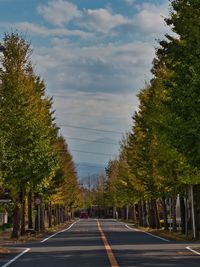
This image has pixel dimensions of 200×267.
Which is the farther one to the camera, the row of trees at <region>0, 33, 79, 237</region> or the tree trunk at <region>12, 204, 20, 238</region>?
the tree trunk at <region>12, 204, 20, 238</region>

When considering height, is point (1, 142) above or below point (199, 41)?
below

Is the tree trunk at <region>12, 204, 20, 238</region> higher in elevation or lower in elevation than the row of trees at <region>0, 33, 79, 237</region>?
lower

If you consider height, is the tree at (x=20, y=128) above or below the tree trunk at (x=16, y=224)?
above

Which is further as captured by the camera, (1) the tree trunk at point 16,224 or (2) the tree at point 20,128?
(1) the tree trunk at point 16,224

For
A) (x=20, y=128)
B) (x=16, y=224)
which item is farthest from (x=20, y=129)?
(x=16, y=224)

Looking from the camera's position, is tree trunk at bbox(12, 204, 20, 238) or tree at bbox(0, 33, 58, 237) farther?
tree trunk at bbox(12, 204, 20, 238)

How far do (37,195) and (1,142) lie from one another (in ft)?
82.4

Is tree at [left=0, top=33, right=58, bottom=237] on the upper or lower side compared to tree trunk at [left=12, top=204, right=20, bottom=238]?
upper

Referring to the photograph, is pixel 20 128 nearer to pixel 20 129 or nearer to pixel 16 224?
pixel 20 129

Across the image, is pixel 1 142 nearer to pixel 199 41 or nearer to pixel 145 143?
pixel 199 41

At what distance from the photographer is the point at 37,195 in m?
51.1

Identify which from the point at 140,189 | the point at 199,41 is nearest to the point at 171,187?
the point at 140,189

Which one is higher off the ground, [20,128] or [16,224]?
[20,128]

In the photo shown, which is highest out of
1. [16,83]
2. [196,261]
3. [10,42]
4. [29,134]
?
[10,42]
